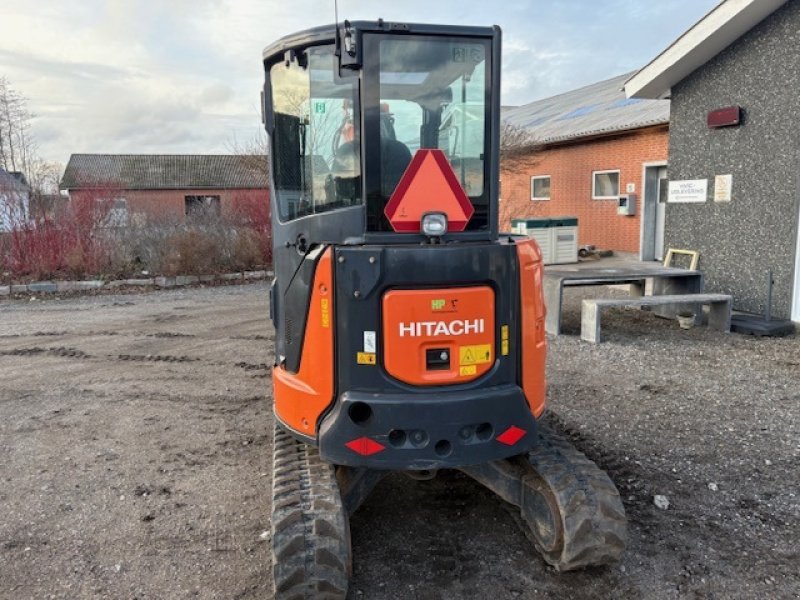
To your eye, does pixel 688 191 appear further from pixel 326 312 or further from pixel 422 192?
pixel 326 312

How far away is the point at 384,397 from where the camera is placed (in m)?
3.08

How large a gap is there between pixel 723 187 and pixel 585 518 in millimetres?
7874

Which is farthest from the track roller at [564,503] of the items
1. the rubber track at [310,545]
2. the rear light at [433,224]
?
the rear light at [433,224]

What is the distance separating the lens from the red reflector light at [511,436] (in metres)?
3.19

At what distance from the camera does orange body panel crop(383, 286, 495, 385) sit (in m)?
3.04

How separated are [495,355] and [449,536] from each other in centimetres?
130

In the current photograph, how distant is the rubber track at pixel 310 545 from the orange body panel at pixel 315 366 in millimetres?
342

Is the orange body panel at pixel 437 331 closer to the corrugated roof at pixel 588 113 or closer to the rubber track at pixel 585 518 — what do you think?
the rubber track at pixel 585 518

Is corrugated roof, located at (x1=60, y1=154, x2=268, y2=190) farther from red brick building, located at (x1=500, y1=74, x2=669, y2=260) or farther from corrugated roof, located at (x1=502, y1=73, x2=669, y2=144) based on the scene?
red brick building, located at (x1=500, y1=74, x2=669, y2=260)

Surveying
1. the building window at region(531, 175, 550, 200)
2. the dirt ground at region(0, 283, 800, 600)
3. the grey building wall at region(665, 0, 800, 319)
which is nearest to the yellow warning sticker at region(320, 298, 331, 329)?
the dirt ground at region(0, 283, 800, 600)

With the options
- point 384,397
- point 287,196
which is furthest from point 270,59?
point 384,397

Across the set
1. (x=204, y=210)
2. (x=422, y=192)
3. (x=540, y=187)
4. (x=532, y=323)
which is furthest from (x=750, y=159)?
(x=540, y=187)

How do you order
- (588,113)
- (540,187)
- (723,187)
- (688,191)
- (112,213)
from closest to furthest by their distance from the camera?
(723,187) → (688,191) → (112,213) → (588,113) → (540,187)

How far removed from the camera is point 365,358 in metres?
3.10
